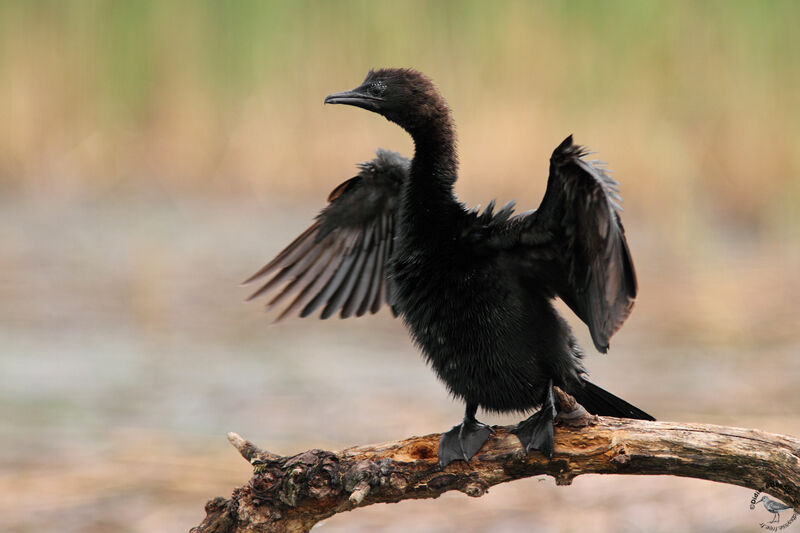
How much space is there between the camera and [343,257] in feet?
15.0

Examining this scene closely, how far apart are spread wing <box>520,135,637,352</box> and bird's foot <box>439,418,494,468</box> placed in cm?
50

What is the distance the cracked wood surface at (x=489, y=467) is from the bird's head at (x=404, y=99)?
110 cm

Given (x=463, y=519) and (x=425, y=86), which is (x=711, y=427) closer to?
(x=425, y=86)

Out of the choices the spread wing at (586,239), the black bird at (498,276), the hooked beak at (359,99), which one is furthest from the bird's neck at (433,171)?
the spread wing at (586,239)

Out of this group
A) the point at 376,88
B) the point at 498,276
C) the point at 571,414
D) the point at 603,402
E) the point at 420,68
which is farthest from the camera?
the point at 420,68

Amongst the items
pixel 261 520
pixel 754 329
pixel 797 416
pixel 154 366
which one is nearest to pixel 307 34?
pixel 154 366

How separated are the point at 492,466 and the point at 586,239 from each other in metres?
0.76

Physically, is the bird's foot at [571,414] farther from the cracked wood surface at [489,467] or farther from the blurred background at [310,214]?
the blurred background at [310,214]

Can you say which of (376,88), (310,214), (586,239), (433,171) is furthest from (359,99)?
(310,214)

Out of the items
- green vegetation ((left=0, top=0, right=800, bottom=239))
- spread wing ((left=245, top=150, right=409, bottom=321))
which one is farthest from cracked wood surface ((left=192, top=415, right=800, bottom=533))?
green vegetation ((left=0, top=0, right=800, bottom=239))

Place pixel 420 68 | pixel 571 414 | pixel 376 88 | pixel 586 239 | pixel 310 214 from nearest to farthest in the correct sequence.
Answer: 1. pixel 586 239
2. pixel 571 414
3. pixel 376 88
4. pixel 420 68
5. pixel 310 214

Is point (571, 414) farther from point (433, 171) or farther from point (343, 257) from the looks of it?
point (343, 257)

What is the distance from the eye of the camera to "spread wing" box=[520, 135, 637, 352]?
325 centimetres

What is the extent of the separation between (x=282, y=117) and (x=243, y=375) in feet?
11.0
